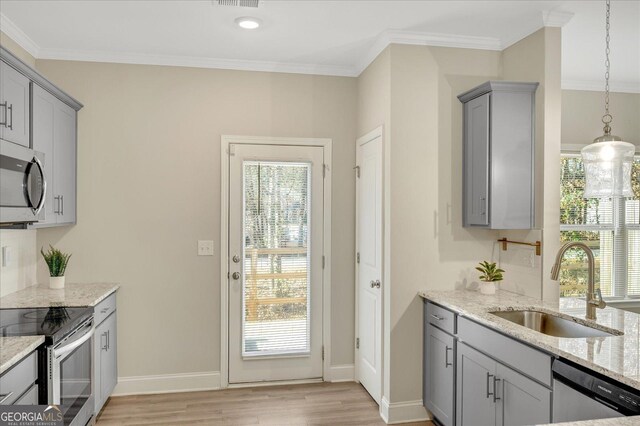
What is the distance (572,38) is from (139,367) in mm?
4220

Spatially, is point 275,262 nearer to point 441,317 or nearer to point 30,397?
point 441,317

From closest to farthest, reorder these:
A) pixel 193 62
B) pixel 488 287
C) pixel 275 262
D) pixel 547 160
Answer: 1. pixel 547 160
2. pixel 488 287
3. pixel 193 62
4. pixel 275 262

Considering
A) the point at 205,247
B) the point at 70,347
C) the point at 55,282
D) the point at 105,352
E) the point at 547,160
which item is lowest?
the point at 105,352

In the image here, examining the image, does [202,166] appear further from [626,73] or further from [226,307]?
[626,73]

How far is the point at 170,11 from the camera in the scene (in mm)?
3045

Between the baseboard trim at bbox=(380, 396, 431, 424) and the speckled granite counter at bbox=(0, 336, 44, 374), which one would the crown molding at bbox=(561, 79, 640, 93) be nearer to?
the baseboard trim at bbox=(380, 396, 431, 424)

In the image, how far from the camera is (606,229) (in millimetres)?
4664

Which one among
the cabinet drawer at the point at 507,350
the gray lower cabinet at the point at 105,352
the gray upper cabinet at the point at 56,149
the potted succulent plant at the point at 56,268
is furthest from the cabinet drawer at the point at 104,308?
the cabinet drawer at the point at 507,350

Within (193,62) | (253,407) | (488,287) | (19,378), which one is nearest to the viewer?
(19,378)

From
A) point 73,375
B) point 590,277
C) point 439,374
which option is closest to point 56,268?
point 73,375

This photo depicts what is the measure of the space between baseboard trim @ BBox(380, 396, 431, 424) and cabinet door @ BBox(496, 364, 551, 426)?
0.97 m

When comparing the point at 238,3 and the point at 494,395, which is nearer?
the point at 494,395

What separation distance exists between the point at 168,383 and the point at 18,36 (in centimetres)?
285

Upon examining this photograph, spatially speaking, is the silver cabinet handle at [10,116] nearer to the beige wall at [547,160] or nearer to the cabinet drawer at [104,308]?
the cabinet drawer at [104,308]
